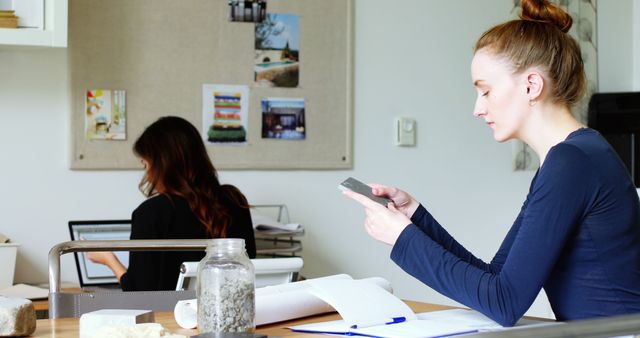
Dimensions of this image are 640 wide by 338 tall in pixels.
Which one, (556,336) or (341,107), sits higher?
(341,107)

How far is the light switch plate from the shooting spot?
3740mm

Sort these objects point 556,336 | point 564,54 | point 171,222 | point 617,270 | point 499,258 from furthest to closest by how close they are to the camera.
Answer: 1. point 171,222
2. point 499,258
3. point 564,54
4. point 617,270
5. point 556,336

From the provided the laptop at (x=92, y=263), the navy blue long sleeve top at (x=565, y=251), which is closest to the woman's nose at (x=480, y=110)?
the navy blue long sleeve top at (x=565, y=251)

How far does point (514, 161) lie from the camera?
4012 millimetres

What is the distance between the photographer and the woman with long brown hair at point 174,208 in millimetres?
2736

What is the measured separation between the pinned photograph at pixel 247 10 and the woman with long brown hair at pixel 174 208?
0.64 m

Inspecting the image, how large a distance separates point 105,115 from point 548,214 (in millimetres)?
2090

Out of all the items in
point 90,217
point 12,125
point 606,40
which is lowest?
point 90,217

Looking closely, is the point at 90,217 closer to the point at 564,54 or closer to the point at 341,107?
the point at 341,107

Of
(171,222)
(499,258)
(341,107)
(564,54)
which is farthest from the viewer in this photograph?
(341,107)

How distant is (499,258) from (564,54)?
0.40 metres

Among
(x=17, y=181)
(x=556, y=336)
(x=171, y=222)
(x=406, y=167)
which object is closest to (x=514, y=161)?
(x=406, y=167)

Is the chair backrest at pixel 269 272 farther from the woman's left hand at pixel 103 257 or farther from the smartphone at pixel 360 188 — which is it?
the woman's left hand at pixel 103 257

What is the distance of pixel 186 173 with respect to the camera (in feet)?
9.34
